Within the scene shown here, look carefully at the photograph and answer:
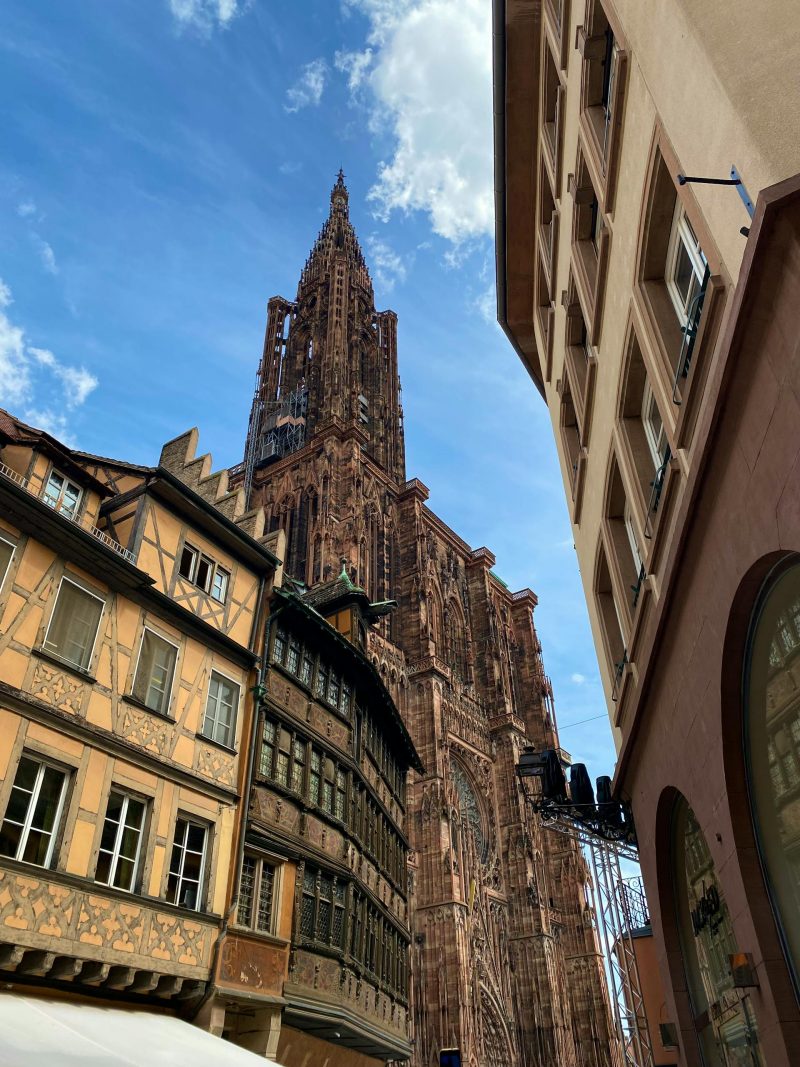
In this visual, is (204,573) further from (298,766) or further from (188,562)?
(298,766)

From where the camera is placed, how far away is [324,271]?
2650 inches

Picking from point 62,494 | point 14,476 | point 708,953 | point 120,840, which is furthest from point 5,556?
point 708,953

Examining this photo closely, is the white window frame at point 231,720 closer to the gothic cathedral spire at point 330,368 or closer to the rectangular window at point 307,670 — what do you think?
the rectangular window at point 307,670

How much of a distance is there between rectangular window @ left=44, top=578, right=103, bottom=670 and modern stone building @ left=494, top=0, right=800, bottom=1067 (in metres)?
7.17

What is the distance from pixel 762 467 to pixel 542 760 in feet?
49.7

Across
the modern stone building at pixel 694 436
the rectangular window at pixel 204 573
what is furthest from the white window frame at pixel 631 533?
the rectangular window at pixel 204 573

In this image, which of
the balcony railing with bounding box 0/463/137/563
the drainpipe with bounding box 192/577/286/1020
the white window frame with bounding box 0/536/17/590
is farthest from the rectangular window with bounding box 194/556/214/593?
the white window frame with bounding box 0/536/17/590

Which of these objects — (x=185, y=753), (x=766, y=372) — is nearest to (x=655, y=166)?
(x=766, y=372)

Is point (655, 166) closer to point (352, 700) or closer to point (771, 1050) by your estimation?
point (771, 1050)

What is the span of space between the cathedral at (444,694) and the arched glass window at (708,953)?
23.1m

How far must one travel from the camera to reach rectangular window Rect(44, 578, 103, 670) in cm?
1063

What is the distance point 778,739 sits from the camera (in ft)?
23.2

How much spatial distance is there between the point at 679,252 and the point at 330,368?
49.9 metres

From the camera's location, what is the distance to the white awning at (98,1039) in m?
7.24
